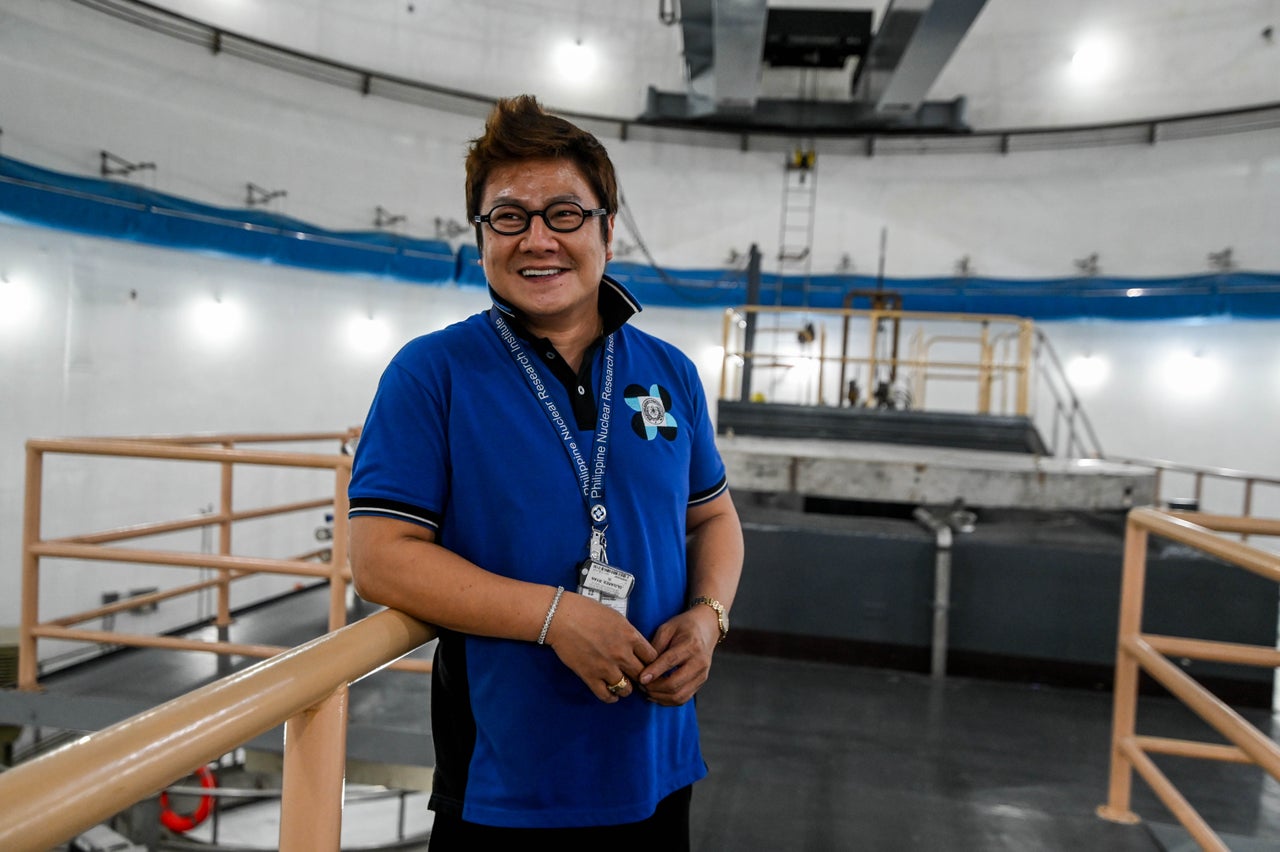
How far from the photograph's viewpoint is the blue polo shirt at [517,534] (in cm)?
108

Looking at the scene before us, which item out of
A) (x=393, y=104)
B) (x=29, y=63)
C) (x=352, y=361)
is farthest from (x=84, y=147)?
(x=393, y=104)

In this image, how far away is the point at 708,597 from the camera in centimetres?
128

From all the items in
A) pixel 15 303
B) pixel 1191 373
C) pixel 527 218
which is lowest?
pixel 527 218

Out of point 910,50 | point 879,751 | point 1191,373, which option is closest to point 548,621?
point 879,751

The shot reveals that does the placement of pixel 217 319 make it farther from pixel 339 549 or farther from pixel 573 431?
pixel 573 431

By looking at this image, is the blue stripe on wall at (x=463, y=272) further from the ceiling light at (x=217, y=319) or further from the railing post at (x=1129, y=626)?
the railing post at (x=1129, y=626)

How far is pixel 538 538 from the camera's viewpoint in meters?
1.09

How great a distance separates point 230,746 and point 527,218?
81 centimetres

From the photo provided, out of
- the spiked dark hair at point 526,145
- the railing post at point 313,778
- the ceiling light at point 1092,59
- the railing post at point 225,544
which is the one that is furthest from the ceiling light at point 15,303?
the ceiling light at point 1092,59

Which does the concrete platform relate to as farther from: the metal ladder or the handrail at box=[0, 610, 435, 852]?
the metal ladder

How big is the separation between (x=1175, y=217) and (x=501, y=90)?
1089 cm

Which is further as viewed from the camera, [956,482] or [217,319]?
[217,319]

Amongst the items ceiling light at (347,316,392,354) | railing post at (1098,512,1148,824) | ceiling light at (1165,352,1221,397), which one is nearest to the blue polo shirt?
railing post at (1098,512,1148,824)

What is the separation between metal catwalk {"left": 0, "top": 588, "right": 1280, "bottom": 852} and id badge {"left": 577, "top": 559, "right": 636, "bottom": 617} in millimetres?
1669
